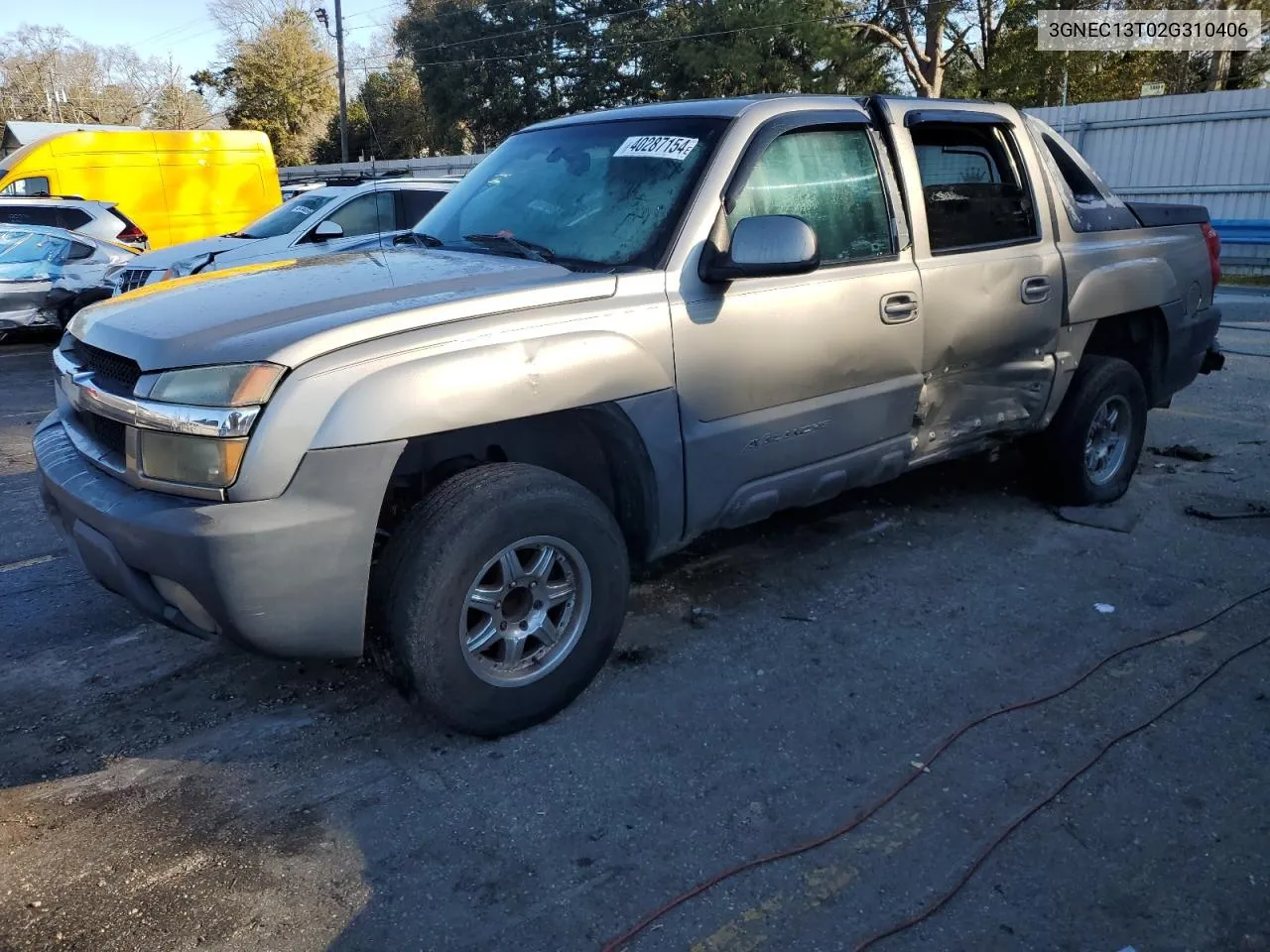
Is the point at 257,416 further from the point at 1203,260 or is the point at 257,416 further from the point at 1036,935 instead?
the point at 1203,260

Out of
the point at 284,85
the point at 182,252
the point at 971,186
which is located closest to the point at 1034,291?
the point at 971,186

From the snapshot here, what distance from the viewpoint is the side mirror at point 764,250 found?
11.3 ft

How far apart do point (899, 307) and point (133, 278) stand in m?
9.12

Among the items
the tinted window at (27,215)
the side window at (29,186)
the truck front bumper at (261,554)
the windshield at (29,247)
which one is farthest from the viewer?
the side window at (29,186)

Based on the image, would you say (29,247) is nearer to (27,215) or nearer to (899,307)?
(27,215)

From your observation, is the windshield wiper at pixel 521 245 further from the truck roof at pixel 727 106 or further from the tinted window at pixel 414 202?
the tinted window at pixel 414 202

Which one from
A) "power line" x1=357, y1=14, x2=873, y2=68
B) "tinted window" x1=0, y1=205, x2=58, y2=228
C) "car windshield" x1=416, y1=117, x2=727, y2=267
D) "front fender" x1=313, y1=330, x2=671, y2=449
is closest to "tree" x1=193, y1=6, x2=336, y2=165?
"power line" x1=357, y1=14, x2=873, y2=68

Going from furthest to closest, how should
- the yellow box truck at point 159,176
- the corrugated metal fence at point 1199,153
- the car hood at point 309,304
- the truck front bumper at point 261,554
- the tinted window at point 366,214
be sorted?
1. the corrugated metal fence at point 1199,153
2. the yellow box truck at point 159,176
3. the tinted window at point 366,214
4. the car hood at point 309,304
5. the truck front bumper at point 261,554

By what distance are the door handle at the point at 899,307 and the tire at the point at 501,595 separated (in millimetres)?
1498

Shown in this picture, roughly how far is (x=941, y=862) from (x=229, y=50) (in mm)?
61016

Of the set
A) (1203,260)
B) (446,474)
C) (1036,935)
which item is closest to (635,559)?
(446,474)

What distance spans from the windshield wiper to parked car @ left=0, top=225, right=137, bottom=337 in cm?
963

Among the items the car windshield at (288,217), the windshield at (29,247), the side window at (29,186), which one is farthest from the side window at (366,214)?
the side window at (29,186)

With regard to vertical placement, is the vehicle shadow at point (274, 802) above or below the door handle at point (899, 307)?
below
